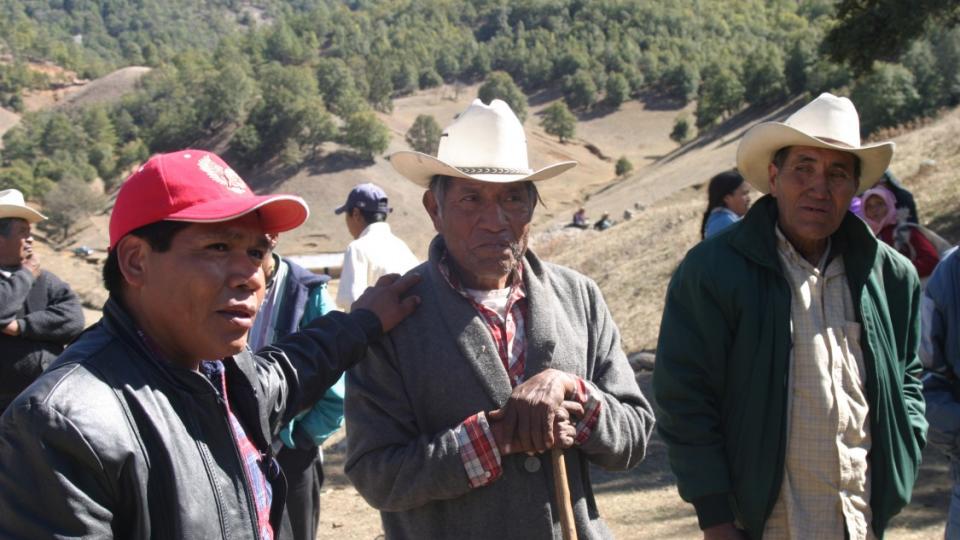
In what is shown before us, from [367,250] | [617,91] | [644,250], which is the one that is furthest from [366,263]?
[617,91]

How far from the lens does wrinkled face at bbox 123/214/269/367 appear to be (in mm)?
1816

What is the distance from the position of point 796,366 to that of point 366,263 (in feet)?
Result: 10.6

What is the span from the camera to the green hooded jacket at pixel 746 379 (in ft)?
8.49

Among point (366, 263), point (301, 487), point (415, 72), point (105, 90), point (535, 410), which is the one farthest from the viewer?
point (105, 90)

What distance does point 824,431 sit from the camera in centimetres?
260

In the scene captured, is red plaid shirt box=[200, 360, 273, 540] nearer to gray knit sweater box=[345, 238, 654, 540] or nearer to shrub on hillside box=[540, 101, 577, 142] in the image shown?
gray knit sweater box=[345, 238, 654, 540]

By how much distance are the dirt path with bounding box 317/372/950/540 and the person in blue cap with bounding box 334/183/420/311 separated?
2225mm

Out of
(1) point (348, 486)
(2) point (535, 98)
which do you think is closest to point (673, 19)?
(2) point (535, 98)

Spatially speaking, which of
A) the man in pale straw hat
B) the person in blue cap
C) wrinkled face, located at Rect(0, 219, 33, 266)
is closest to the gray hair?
the man in pale straw hat

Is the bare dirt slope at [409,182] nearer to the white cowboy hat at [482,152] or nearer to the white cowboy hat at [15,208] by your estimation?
the white cowboy hat at [15,208]

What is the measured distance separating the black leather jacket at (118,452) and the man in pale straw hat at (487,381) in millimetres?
684

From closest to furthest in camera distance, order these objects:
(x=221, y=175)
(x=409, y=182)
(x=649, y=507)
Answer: (x=221, y=175)
(x=649, y=507)
(x=409, y=182)

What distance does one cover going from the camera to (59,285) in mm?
5191

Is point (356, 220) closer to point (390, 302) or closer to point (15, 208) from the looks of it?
point (15, 208)
